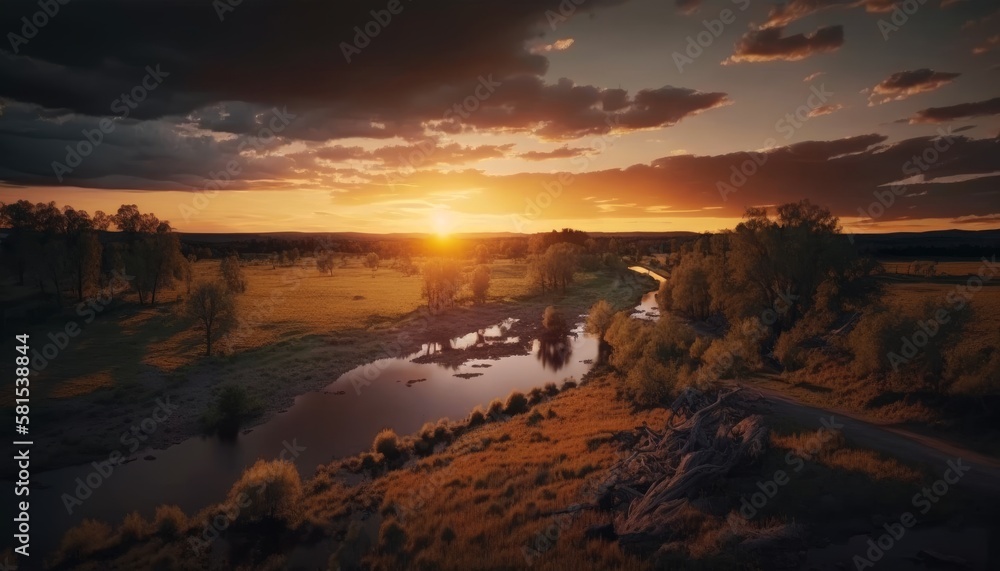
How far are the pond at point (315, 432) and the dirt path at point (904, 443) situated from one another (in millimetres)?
24324

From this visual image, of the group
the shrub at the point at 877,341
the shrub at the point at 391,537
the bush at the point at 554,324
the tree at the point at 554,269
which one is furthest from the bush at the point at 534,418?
the tree at the point at 554,269

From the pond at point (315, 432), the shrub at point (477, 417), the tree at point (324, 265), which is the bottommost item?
the pond at point (315, 432)

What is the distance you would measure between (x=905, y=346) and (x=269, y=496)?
120 feet

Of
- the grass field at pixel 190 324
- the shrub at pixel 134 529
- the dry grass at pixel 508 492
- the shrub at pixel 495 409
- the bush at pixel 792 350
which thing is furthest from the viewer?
the grass field at pixel 190 324

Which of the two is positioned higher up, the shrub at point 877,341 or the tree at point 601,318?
the shrub at point 877,341

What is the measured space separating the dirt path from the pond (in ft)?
79.8

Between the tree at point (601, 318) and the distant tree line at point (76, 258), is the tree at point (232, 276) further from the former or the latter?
the tree at point (601, 318)

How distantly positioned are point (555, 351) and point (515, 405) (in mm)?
22696

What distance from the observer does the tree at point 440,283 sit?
7881cm

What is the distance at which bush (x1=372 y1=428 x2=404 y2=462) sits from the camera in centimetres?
2892

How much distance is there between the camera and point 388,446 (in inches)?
1148

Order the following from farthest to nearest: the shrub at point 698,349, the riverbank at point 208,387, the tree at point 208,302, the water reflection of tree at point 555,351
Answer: the water reflection of tree at point 555,351
the tree at point 208,302
the shrub at point 698,349
the riverbank at point 208,387

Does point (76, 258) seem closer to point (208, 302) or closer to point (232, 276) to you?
point (232, 276)

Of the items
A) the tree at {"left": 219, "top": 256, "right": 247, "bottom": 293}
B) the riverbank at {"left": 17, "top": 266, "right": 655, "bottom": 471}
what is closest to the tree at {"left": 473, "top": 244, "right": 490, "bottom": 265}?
the tree at {"left": 219, "top": 256, "right": 247, "bottom": 293}
